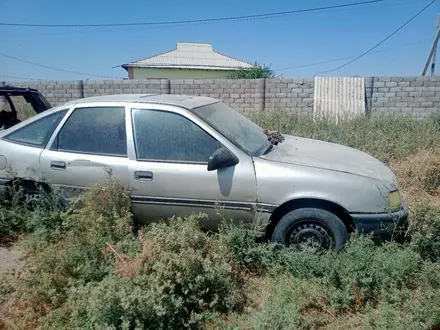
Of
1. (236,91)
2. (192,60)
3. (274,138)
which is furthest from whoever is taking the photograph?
(192,60)

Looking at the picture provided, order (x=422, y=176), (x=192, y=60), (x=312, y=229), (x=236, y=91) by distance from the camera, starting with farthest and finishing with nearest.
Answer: (x=192, y=60) < (x=236, y=91) < (x=422, y=176) < (x=312, y=229)

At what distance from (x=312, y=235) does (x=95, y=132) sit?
2.42 metres

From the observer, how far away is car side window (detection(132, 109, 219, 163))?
2.94 metres

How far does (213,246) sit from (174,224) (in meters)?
0.41

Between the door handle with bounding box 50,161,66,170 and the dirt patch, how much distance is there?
0.89 meters

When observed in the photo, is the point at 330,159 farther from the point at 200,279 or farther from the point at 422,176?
the point at 422,176

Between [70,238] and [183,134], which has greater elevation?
[183,134]

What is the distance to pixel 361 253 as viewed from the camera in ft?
8.16

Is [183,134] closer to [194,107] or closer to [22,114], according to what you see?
[194,107]

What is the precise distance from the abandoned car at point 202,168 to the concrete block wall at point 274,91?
6.08m

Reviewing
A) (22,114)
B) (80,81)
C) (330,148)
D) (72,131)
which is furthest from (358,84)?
(22,114)

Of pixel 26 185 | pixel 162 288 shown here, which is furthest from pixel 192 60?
pixel 162 288

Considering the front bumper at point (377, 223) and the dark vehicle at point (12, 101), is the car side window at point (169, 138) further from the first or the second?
the dark vehicle at point (12, 101)

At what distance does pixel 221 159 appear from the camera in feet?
9.03
